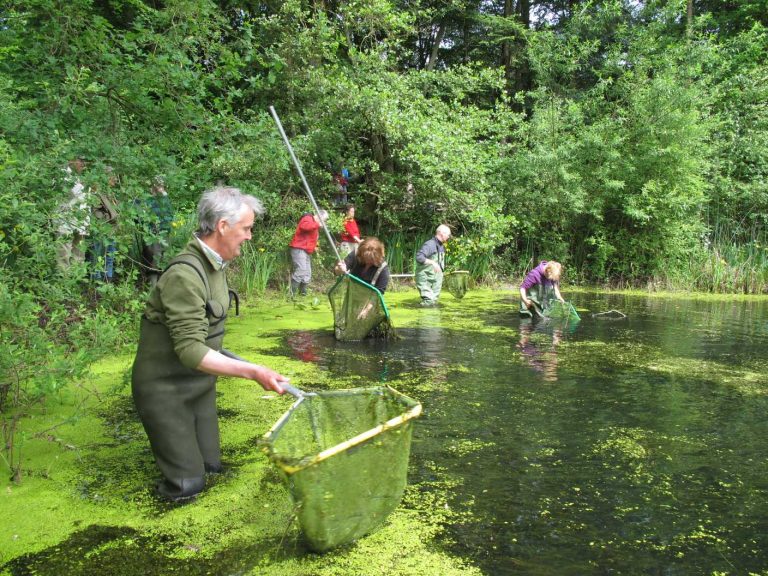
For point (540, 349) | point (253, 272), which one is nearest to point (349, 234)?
point (253, 272)

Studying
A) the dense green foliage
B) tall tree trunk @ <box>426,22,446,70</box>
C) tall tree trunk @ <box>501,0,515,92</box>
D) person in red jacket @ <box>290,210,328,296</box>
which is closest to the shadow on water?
the dense green foliage

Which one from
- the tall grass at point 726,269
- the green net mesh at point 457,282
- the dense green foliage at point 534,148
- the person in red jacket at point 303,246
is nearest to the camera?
the person in red jacket at point 303,246

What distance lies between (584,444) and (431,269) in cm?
591

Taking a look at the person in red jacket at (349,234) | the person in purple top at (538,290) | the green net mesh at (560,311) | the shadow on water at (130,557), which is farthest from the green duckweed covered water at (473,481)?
the person in red jacket at (349,234)

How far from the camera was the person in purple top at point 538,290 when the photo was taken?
821 cm

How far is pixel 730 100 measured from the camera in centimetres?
1441

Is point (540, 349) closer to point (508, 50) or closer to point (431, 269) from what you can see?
point (431, 269)

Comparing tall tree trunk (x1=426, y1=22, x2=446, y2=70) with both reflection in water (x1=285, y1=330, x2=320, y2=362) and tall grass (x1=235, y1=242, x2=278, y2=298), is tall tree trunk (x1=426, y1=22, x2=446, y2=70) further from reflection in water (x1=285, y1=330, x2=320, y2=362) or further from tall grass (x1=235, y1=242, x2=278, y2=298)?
reflection in water (x1=285, y1=330, x2=320, y2=362)

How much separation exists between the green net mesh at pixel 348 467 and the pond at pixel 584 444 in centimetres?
38

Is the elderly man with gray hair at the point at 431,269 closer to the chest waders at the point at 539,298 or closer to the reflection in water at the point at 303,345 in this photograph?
the chest waders at the point at 539,298

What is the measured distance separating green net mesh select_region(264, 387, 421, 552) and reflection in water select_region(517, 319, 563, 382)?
2722mm

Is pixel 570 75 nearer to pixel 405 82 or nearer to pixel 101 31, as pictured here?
pixel 405 82

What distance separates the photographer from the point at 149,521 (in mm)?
2441

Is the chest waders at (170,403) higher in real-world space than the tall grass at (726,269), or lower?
lower
